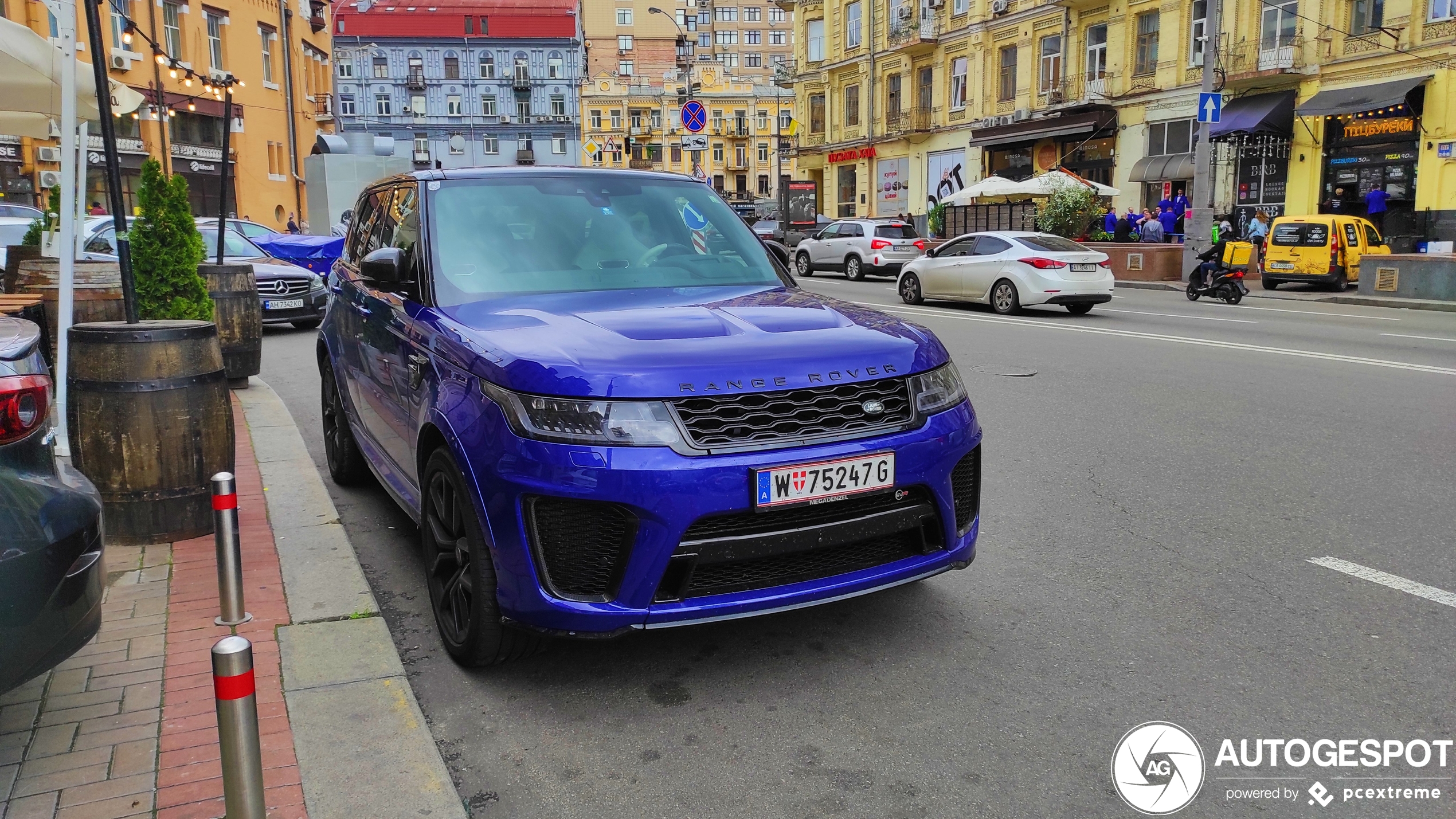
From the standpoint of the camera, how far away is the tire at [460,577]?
11.1 feet

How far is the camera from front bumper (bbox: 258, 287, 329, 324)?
14.4 meters

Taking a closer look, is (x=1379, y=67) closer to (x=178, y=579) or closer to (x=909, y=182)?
(x=909, y=182)

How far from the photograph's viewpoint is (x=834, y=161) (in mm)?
50438

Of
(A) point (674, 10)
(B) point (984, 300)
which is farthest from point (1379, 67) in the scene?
(A) point (674, 10)

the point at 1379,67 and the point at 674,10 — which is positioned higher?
the point at 674,10

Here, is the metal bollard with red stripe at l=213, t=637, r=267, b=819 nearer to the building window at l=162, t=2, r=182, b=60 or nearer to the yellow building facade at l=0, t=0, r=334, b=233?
the yellow building facade at l=0, t=0, r=334, b=233

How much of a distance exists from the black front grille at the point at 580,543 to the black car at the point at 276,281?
11989 millimetres

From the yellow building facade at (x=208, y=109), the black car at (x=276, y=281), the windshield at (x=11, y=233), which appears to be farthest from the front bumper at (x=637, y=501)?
the yellow building facade at (x=208, y=109)

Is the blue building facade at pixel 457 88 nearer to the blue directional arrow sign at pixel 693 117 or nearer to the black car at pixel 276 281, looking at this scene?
the blue directional arrow sign at pixel 693 117

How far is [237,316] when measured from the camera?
9.21 m

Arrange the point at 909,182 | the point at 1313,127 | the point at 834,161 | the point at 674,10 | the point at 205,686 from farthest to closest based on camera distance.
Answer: the point at 674,10
the point at 834,161
the point at 909,182
the point at 1313,127
the point at 205,686

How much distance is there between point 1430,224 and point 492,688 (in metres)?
28.8

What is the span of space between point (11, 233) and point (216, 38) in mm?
24281

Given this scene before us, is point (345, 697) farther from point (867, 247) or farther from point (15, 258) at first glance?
point (867, 247)
